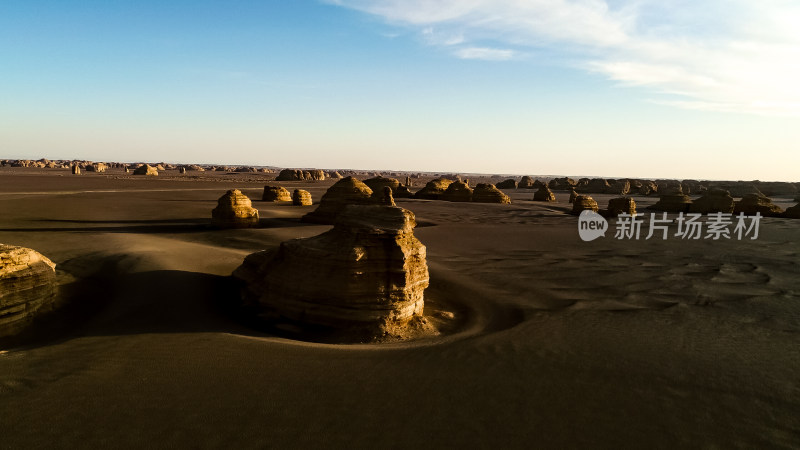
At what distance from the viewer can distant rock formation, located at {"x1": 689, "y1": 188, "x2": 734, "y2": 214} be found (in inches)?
1288

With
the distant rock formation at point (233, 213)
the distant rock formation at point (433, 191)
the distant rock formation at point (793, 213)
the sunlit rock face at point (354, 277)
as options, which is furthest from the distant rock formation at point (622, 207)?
the sunlit rock face at point (354, 277)

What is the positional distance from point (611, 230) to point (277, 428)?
2291 centimetres

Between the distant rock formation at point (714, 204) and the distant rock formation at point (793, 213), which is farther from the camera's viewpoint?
the distant rock formation at point (714, 204)

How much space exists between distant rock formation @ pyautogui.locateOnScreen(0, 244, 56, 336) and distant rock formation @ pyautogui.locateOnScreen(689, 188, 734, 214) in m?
39.5

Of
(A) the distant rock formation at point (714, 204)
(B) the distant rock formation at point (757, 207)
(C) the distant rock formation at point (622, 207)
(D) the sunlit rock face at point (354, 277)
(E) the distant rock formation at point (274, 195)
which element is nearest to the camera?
(D) the sunlit rock face at point (354, 277)

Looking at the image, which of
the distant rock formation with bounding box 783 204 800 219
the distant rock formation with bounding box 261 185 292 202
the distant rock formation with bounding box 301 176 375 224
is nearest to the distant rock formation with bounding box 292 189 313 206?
the distant rock formation with bounding box 261 185 292 202

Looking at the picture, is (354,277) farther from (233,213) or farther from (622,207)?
(622,207)

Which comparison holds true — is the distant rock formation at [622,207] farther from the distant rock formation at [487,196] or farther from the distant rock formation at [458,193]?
the distant rock formation at [458,193]

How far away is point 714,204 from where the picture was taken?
3288cm

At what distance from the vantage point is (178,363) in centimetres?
610

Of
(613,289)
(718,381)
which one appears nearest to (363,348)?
(718,381)

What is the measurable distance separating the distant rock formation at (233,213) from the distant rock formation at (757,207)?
3598 cm

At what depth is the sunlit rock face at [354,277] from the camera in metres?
8.20

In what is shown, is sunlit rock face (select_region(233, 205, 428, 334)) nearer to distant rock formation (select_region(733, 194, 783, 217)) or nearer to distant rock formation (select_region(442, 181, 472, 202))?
distant rock formation (select_region(442, 181, 472, 202))
